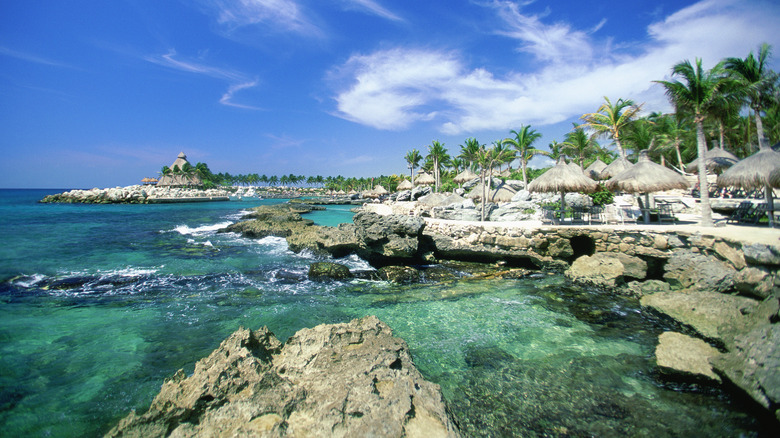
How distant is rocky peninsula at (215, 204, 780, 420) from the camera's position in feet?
16.4

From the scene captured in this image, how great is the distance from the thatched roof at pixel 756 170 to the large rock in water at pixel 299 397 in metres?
14.9

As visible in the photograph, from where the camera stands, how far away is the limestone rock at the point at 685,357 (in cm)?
513

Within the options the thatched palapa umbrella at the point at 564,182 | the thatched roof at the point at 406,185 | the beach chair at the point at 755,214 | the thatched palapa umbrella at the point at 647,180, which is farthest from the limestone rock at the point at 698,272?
the thatched roof at the point at 406,185

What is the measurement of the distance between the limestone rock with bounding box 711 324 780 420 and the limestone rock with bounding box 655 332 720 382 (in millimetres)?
165

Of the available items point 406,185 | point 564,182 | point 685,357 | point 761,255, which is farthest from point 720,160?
point 406,185

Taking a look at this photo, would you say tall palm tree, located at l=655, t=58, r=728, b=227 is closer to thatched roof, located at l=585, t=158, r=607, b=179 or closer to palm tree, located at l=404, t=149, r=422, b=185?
thatched roof, located at l=585, t=158, r=607, b=179

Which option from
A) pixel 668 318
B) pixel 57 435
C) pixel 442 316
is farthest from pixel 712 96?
pixel 57 435

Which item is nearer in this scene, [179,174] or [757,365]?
[757,365]

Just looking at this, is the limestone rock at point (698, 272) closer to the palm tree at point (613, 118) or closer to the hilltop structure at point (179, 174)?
the palm tree at point (613, 118)

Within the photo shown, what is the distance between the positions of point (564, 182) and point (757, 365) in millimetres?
11741

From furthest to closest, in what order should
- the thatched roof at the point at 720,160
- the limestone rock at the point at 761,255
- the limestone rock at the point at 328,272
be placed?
1. the thatched roof at the point at 720,160
2. the limestone rock at the point at 328,272
3. the limestone rock at the point at 761,255

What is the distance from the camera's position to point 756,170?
36.2ft

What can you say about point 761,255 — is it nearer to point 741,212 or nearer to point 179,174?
point 741,212

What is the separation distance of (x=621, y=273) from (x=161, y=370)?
515 inches
